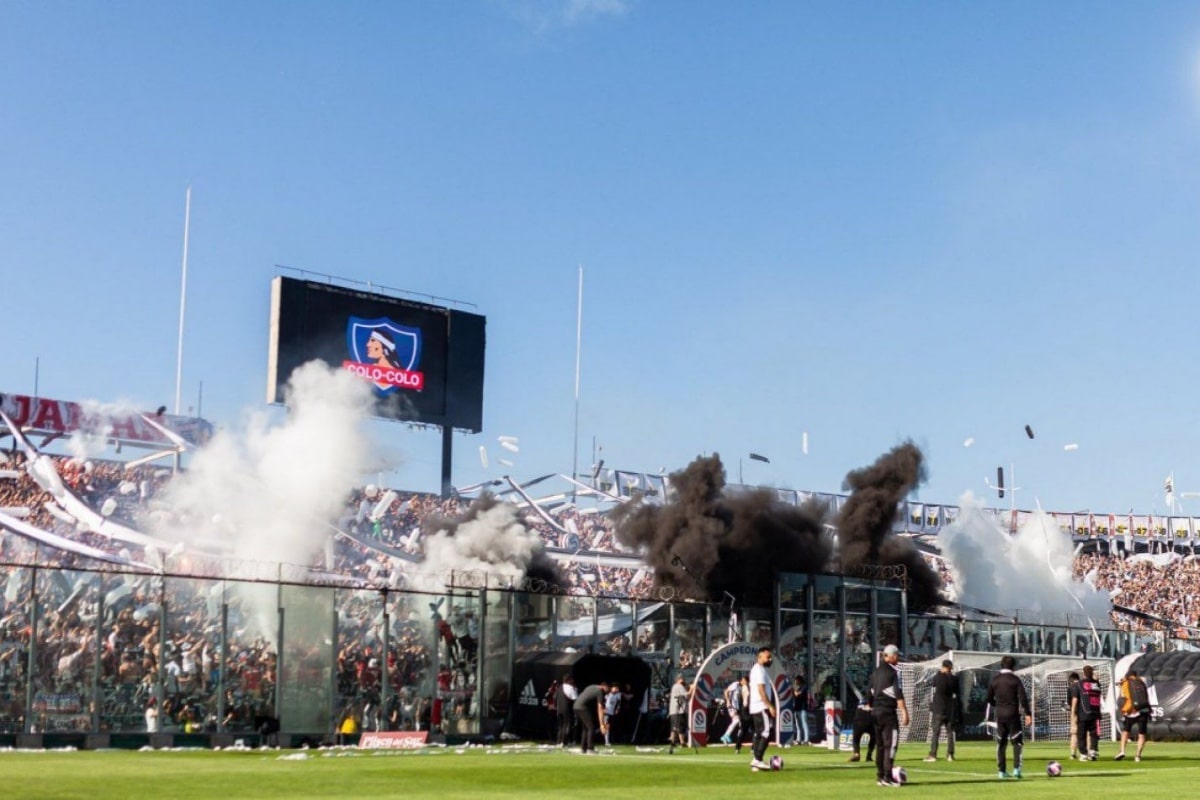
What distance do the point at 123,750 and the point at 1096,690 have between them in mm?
18852

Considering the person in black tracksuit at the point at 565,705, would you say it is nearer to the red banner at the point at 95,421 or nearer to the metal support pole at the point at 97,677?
the metal support pole at the point at 97,677

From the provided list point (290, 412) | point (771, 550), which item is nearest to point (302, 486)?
point (290, 412)

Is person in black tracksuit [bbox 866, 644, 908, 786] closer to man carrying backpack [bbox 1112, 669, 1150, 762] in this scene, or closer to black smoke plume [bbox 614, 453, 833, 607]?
man carrying backpack [bbox 1112, 669, 1150, 762]

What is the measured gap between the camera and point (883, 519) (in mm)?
53562

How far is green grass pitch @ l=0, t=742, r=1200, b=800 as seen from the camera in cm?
1749

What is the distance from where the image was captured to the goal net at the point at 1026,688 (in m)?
37.4

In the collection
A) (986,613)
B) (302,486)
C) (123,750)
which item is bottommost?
(123,750)

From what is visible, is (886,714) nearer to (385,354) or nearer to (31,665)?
(31,665)

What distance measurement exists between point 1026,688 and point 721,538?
963cm

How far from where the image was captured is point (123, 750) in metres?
30.1

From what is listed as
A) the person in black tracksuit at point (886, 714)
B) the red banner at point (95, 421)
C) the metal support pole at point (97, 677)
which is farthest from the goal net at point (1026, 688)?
the red banner at point (95, 421)

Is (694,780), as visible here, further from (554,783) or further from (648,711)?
(648,711)

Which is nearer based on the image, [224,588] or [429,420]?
[224,588]

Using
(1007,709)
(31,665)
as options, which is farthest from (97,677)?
(1007,709)
